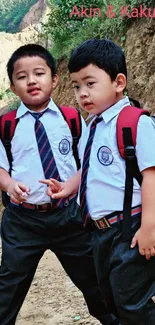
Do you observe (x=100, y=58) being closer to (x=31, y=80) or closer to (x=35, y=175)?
(x=31, y=80)

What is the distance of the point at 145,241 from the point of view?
1.90 metres

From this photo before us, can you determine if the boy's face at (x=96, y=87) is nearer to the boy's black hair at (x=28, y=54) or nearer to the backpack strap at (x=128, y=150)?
the backpack strap at (x=128, y=150)

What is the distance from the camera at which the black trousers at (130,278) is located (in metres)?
1.97

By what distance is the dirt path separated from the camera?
333 centimetres

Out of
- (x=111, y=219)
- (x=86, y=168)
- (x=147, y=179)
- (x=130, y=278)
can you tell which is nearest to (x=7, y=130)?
(x=86, y=168)

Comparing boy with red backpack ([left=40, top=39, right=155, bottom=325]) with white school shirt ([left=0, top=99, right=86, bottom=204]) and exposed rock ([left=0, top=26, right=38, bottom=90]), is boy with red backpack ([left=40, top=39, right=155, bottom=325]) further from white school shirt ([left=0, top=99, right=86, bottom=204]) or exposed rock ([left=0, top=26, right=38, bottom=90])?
exposed rock ([left=0, top=26, right=38, bottom=90])

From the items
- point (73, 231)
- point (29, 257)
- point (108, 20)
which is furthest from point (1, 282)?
point (108, 20)

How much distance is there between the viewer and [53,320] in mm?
A: 3332

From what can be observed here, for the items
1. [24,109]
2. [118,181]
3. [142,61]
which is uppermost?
[142,61]

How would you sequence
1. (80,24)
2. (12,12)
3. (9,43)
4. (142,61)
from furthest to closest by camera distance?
1. (12,12)
2. (9,43)
3. (80,24)
4. (142,61)

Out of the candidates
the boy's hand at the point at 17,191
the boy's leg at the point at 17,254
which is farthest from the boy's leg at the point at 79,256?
the boy's hand at the point at 17,191

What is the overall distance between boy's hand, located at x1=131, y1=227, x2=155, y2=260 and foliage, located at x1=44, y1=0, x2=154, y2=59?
451 centimetres

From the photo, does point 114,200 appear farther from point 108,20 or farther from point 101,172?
point 108,20

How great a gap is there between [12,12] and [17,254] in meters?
34.7
